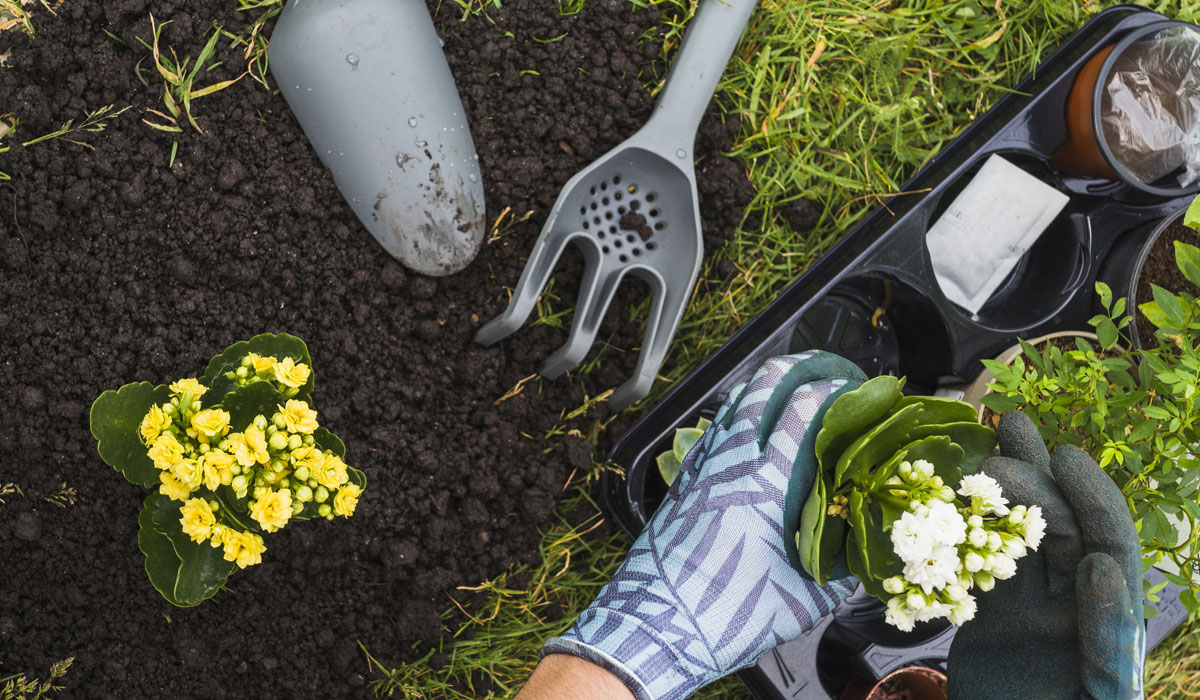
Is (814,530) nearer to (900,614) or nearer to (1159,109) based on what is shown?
(900,614)

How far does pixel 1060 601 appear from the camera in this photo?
82 cm

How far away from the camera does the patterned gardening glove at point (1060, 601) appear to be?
0.72 metres

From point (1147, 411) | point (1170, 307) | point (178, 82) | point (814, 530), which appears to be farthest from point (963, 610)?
point (178, 82)

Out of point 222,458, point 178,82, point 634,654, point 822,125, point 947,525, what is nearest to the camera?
point 947,525

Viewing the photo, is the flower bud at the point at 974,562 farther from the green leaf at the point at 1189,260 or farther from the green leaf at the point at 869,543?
the green leaf at the point at 1189,260

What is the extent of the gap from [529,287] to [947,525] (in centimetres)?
65

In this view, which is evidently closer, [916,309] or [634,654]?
[634,654]

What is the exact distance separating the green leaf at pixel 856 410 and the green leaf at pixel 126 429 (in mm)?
715

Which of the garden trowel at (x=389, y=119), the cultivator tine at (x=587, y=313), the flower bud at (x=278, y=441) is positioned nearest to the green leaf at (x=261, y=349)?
the flower bud at (x=278, y=441)

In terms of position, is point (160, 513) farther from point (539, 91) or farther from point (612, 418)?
point (539, 91)

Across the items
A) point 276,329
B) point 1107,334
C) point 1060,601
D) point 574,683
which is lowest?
point 574,683

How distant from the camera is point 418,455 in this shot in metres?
1.15

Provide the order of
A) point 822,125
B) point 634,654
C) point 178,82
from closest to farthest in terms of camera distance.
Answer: point 634,654
point 178,82
point 822,125

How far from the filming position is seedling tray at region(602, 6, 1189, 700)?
1.14 metres
